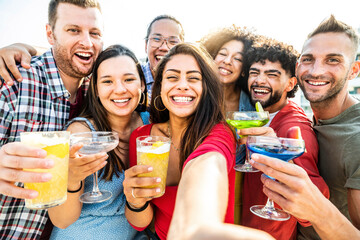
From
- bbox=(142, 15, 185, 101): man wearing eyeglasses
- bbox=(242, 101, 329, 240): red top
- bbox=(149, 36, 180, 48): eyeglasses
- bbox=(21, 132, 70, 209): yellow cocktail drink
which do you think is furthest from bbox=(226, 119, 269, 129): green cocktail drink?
bbox=(149, 36, 180, 48): eyeglasses

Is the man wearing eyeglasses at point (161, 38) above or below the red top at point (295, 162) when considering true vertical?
above

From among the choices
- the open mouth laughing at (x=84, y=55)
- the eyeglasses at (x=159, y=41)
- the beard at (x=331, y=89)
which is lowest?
the beard at (x=331, y=89)

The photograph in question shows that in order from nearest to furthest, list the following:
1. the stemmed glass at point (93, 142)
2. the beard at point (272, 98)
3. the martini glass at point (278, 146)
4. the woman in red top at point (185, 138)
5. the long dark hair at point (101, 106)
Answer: the woman in red top at point (185, 138) → the martini glass at point (278, 146) → the stemmed glass at point (93, 142) → the long dark hair at point (101, 106) → the beard at point (272, 98)

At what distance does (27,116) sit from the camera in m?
2.34

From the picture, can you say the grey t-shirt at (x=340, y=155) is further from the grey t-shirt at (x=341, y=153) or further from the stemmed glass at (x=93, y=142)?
the stemmed glass at (x=93, y=142)

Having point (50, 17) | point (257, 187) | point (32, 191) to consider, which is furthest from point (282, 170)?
point (50, 17)

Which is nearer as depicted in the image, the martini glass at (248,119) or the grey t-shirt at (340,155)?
the grey t-shirt at (340,155)

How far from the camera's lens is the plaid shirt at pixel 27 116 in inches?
89.9

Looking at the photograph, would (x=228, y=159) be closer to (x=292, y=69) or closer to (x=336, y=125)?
(x=336, y=125)

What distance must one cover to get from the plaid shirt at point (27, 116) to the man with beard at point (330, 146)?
7.71 feet

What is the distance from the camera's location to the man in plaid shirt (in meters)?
2.30

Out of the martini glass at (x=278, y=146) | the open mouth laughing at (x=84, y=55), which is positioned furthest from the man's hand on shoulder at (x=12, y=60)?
the martini glass at (x=278, y=146)

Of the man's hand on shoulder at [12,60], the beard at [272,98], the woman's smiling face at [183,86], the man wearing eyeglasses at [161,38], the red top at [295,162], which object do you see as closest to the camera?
the red top at [295,162]

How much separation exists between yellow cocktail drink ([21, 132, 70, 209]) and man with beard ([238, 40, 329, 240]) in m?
1.59
